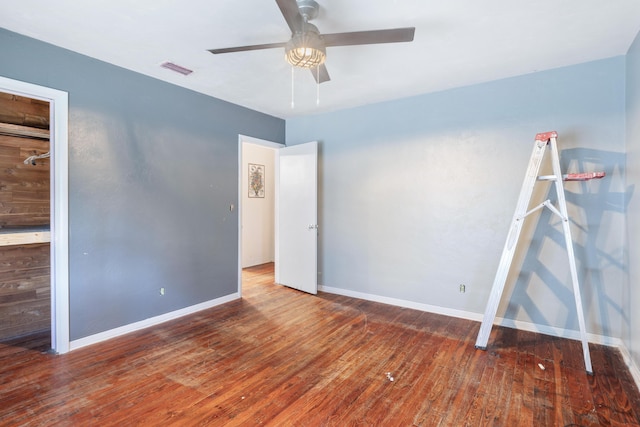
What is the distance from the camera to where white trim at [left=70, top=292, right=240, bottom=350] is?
112 inches

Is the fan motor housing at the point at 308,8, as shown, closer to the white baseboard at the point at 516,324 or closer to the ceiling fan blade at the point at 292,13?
the ceiling fan blade at the point at 292,13

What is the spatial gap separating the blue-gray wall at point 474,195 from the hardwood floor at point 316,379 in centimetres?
51

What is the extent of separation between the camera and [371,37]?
6.11ft

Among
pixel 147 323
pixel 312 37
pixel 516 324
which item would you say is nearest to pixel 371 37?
pixel 312 37

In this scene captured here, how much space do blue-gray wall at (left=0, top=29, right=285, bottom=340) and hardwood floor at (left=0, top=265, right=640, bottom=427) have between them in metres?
0.47

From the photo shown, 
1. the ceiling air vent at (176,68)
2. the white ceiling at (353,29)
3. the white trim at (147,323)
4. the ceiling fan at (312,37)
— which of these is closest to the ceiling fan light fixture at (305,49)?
the ceiling fan at (312,37)

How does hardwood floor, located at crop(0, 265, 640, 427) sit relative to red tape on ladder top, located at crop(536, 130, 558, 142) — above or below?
below

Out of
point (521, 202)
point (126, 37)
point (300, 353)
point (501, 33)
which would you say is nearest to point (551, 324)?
point (521, 202)

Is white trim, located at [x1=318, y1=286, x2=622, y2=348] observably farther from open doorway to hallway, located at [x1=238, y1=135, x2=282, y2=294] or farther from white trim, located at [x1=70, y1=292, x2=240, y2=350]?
open doorway to hallway, located at [x1=238, y1=135, x2=282, y2=294]

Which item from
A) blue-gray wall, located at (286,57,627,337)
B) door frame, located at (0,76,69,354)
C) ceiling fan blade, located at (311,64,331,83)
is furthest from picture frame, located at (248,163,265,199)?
ceiling fan blade, located at (311,64,331,83)

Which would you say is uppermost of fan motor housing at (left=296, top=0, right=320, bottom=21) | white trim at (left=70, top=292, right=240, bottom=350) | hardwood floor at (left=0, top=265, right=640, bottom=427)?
fan motor housing at (left=296, top=0, right=320, bottom=21)

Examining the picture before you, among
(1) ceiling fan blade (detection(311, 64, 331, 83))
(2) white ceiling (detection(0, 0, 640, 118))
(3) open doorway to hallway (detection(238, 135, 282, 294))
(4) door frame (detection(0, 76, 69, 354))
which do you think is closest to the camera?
(2) white ceiling (detection(0, 0, 640, 118))

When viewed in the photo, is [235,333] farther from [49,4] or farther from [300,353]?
[49,4]

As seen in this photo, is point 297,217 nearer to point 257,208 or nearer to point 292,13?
point 257,208
